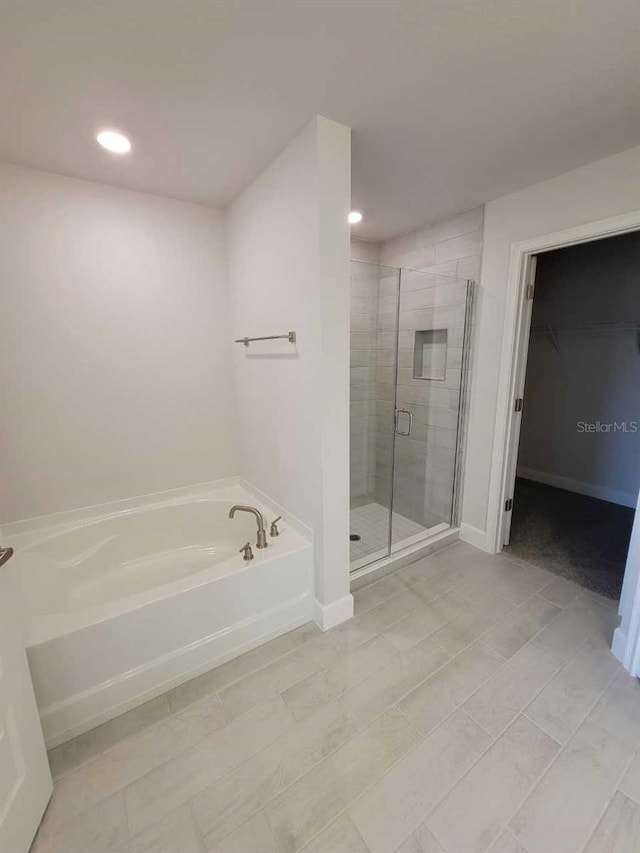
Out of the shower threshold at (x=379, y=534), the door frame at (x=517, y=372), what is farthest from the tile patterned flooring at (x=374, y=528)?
the door frame at (x=517, y=372)

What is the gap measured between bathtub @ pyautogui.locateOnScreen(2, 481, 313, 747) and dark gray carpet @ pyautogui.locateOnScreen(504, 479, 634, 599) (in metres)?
1.77

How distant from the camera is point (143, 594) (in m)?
1.52

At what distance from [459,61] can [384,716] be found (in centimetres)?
243

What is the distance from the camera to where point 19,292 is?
189 cm

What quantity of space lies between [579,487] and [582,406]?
836 mm

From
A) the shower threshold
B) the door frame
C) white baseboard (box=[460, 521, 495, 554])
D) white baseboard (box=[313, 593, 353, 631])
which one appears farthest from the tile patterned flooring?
the door frame

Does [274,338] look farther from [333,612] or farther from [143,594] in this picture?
[333,612]

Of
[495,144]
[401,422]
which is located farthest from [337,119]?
[401,422]

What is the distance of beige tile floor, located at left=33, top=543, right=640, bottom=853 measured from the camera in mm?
1062

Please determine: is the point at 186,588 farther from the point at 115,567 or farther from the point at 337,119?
the point at 337,119

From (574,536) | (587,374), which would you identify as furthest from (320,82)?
(587,374)

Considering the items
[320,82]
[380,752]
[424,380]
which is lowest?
[380,752]

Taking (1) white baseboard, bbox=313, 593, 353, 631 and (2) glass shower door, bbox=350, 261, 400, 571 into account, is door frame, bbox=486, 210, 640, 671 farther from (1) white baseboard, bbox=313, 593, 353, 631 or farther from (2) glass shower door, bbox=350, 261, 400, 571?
(1) white baseboard, bbox=313, 593, 353, 631

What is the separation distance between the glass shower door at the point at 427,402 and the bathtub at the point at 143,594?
110 cm
